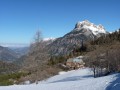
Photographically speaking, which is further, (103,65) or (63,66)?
(63,66)

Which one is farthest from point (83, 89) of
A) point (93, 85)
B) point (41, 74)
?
point (41, 74)

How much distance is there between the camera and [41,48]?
10969cm

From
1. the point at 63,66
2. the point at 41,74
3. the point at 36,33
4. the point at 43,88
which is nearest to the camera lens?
the point at 43,88

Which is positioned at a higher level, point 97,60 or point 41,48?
point 41,48

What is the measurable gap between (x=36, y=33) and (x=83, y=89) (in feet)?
280

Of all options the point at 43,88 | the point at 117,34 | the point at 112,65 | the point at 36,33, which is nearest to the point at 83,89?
the point at 43,88

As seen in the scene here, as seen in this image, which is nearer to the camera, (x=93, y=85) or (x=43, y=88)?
(x=93, y=85)

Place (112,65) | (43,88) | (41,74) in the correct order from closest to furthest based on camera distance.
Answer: (43,88)
(112,65)
(41,74)

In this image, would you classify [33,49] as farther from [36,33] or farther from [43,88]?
[43,88]

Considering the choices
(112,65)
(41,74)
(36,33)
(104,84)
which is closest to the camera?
(104,84)

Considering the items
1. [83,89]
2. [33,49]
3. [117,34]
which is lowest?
[83,89]

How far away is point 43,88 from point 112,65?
24.9m

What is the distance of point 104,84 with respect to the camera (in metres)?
20.5

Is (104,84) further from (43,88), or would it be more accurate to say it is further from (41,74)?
(41,74)
